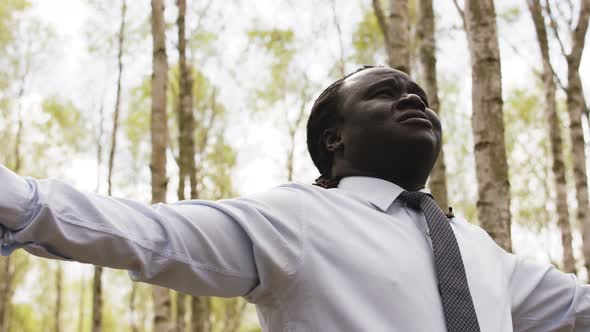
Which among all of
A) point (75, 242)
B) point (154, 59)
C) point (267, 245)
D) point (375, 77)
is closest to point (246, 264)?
point (267, 245)

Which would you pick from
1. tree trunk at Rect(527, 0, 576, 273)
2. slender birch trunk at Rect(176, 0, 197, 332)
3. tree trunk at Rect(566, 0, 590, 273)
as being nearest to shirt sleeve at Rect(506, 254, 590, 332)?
tree trunk at Rect(566, 0, 590, 273)

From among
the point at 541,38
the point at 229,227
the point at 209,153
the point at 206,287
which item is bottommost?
the point at 209,153

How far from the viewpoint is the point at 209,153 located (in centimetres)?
1623

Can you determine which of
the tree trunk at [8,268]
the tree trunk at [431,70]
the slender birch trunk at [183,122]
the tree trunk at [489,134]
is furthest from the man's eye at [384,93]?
the tree trunk at [8,268]

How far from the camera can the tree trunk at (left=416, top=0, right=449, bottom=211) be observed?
238 inches

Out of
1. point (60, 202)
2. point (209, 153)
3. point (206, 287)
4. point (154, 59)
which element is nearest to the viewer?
point (60, 202)

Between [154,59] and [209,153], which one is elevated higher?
[154,59]

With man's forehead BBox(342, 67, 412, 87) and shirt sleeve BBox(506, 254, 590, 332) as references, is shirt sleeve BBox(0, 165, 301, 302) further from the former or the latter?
shirt sleeve BBox(506, 254, 590, 332)

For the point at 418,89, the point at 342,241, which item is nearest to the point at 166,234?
the point at 342,241

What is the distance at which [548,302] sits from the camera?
6.55 feet

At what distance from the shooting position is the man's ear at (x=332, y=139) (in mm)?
2021

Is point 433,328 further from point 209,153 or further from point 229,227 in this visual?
point 209,153

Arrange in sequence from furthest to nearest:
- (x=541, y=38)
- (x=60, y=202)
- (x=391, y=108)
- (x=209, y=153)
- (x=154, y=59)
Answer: (x=209, y=153) < (x=541, y=38) < (x=154, y=59) < (x=391, y=108) < (x=60, y=202)

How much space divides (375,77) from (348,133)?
212mm
